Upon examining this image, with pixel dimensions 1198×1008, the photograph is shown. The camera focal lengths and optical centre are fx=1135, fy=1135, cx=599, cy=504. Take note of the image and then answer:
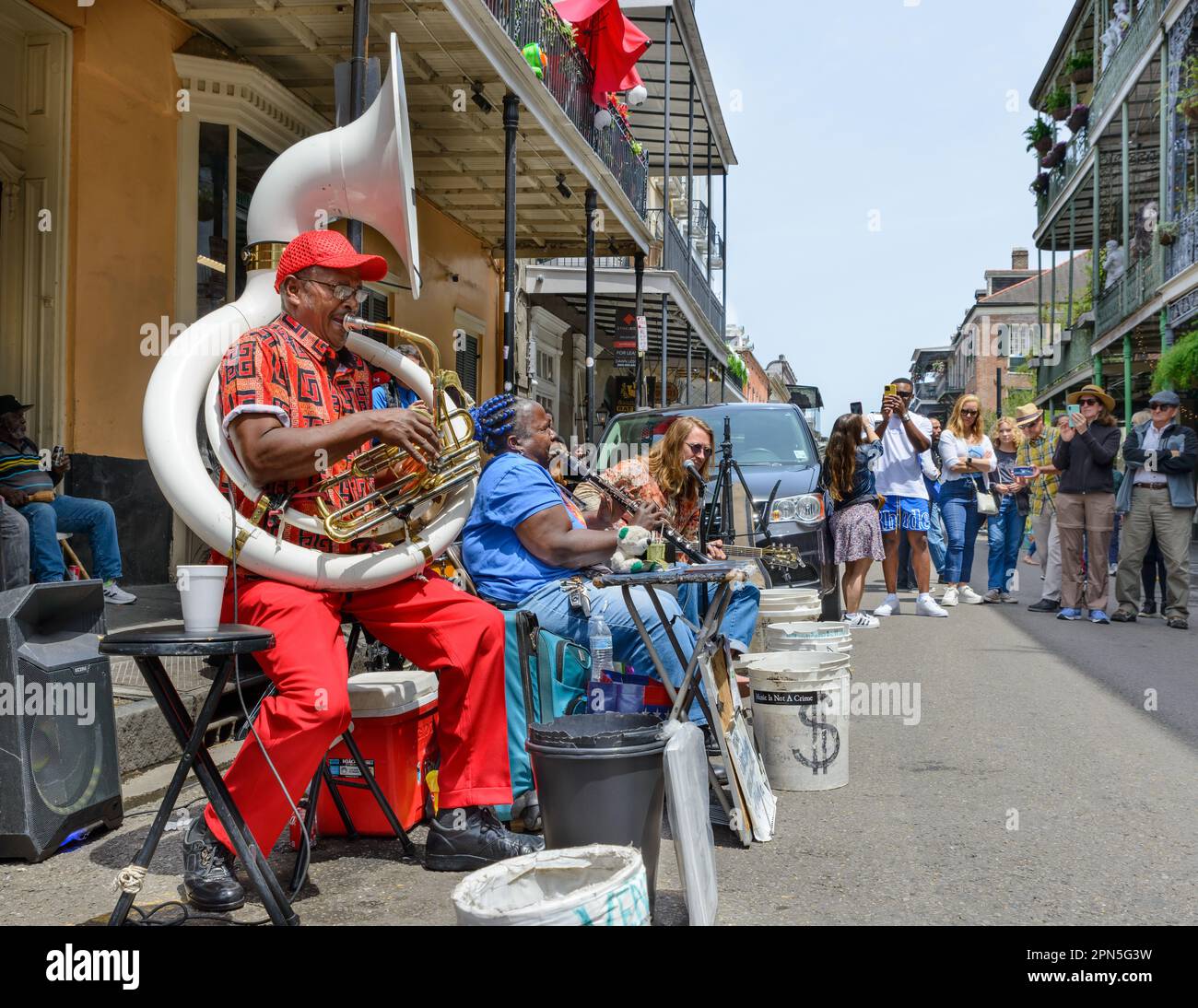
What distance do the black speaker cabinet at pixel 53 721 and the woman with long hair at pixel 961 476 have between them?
838 cm

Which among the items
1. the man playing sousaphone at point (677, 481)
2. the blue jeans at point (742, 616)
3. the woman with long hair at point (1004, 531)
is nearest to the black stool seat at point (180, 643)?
the blue jeans at point (742, 616)

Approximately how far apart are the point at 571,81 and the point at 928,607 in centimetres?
672

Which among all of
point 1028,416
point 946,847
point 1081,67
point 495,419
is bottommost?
point 946,847

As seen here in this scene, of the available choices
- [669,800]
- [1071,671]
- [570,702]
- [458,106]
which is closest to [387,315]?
[458,106]

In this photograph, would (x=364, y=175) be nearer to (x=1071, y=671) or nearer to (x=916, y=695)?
(x=916, y=695)

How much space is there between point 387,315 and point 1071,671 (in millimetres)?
7752

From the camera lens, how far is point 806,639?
217 inches

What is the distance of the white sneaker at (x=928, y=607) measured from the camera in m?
10.2

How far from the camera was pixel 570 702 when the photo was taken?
436 centimetres

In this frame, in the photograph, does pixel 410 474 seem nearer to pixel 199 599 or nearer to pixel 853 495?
pixel 199 599

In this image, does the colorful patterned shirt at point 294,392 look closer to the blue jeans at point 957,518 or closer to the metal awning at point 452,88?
the metal awning at point 452,88

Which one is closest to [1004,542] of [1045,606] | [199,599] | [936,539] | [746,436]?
[1045,606]

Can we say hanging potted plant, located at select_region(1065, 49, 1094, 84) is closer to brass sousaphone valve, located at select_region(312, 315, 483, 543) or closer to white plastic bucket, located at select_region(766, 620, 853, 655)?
white plastic bucket, located at select_region(766, 620, 853, 655)

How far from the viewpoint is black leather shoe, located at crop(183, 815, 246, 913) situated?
126 inches
